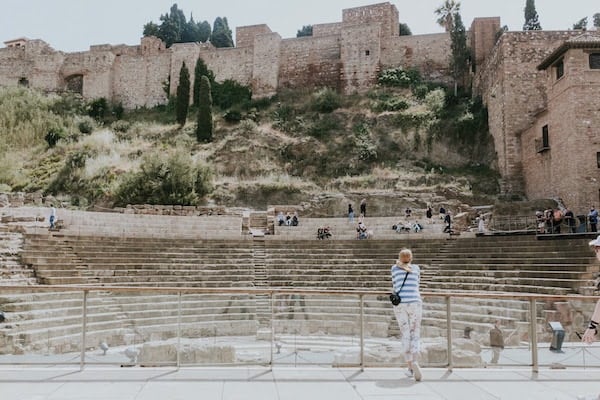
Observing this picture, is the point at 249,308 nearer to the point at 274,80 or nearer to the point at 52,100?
the point at 274,80

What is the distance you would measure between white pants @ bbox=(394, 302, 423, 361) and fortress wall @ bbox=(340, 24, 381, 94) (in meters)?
35.1

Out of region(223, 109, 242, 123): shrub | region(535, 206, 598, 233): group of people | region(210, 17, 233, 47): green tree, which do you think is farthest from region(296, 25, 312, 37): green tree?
region(535, 206, 598, 233): group of people

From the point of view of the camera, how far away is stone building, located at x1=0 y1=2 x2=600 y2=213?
21547 millimetres

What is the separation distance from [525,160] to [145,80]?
31355mm

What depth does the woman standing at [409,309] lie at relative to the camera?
19.1ft

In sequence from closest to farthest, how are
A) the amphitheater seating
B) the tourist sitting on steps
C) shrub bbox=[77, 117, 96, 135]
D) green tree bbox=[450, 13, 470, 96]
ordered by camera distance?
the amphitheater seating → the tourist sitting on steps → green tree bbox=[450, 13, 470, 96] → shrub bbox=[77, 117, 96, 135]

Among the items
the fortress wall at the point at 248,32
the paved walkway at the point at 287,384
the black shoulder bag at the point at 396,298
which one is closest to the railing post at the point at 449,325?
the paved walkway at the point at 287,384

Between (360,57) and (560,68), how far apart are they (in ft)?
63.7

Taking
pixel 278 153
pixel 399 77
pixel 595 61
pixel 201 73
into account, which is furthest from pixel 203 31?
pixel 595 61

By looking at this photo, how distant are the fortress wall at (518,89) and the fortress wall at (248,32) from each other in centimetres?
2240

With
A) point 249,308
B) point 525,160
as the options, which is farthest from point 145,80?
point 249,308

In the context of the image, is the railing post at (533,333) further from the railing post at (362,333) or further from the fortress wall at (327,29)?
the fortress wall at (327,29)

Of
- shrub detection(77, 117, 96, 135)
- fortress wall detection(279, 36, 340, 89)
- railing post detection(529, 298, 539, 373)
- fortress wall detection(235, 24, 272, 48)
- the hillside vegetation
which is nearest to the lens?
railing post detection(529, 298, 539, 373)

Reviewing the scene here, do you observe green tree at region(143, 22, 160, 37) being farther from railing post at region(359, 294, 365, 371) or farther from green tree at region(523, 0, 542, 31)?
railing post at region(359, 294, 365, 371)
